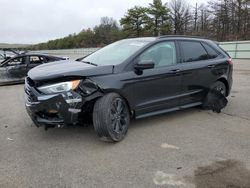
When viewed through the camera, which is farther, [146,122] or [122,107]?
[146,122]

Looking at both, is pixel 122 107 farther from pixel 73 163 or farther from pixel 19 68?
pixel 19 68

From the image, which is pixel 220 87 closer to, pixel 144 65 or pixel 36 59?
pixel 144 65

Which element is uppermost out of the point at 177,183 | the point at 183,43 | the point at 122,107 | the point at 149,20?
the point at 149,20

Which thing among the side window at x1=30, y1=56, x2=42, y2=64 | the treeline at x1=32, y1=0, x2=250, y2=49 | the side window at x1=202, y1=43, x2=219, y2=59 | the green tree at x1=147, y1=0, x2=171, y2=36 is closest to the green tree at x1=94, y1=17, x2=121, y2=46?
the treeline at x1=32, y1=0, x2=250, y2=49

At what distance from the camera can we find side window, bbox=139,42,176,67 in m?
5.62

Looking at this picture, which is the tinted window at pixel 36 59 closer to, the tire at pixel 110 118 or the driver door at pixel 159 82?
the driver door at pixel 159 82

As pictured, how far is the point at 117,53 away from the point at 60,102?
5.60 ft

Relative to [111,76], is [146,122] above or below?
below

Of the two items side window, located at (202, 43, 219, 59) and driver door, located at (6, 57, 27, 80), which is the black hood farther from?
driver door, located at (6, 57, 27, 80)

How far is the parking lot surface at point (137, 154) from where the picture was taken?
3.73 m

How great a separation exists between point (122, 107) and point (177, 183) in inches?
69.9

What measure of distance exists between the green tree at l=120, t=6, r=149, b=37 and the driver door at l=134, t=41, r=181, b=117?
2296 inches

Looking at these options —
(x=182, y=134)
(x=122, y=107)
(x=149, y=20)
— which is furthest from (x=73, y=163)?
(x=149, y=20)

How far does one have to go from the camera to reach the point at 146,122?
5.98m
